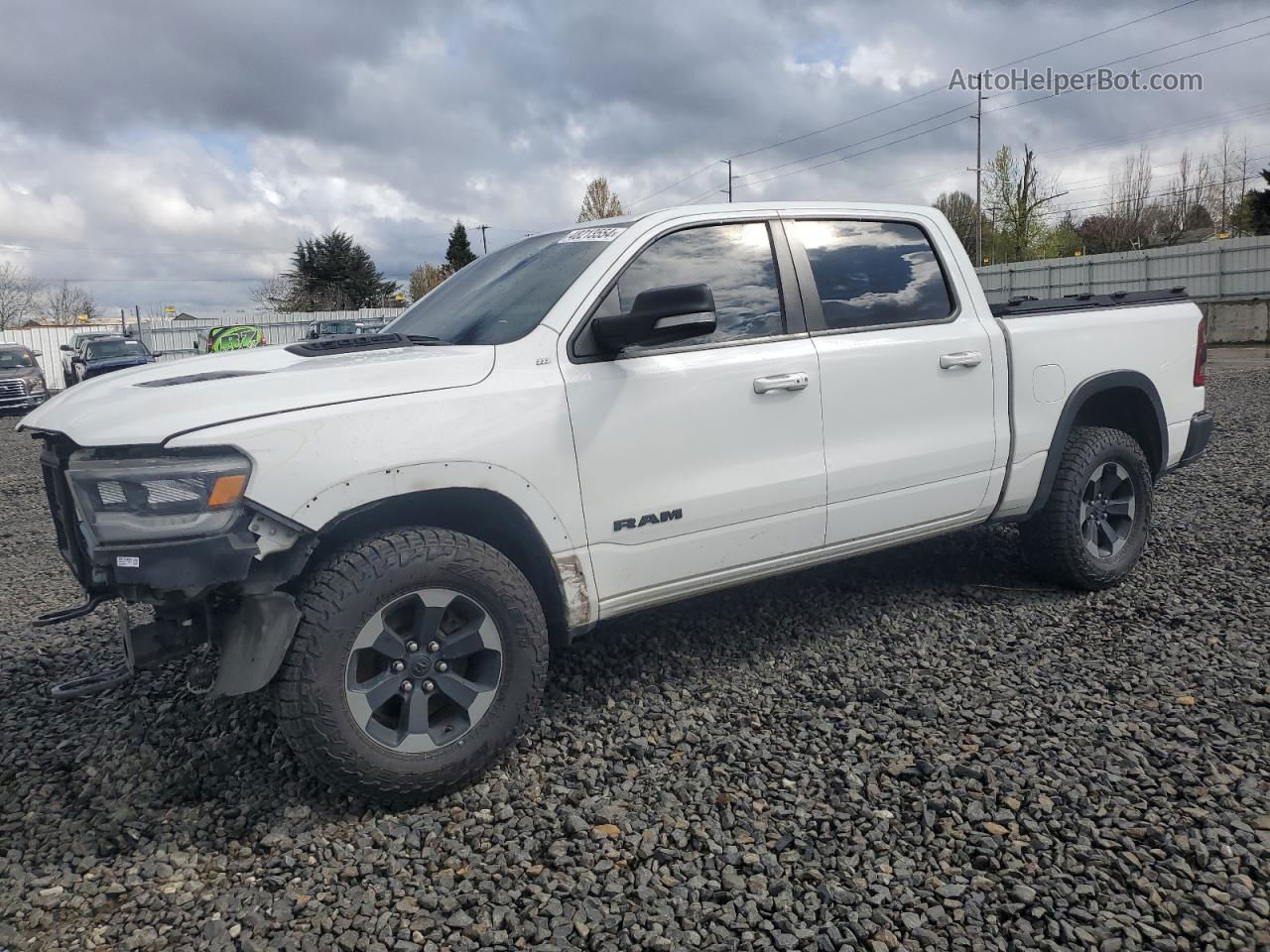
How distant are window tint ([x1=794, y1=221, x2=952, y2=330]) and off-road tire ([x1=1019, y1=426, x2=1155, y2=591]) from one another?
104cm

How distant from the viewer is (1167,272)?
1106 inches

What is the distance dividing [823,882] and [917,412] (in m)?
2.11

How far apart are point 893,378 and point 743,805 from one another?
74.1 inches

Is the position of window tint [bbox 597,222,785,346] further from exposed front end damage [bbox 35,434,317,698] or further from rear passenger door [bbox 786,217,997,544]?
exposed front end damage [bbox 35,434,317,698]

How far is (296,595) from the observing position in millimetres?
2812

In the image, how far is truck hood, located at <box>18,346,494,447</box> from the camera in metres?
2.65

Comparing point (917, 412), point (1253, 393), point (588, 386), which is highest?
point (588, 386)

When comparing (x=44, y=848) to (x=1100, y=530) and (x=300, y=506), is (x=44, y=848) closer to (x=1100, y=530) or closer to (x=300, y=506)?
(x=300, y=506)

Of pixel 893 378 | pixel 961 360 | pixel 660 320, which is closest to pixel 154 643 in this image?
pixel 660 320

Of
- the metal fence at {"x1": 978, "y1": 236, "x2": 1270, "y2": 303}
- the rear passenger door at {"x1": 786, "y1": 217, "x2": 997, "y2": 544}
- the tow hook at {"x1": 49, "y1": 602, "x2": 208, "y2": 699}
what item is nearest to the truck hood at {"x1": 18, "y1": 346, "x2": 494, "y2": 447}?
the tow hook at {"x1": 49, "y1": 602, "x2": 208, "y2": 699}

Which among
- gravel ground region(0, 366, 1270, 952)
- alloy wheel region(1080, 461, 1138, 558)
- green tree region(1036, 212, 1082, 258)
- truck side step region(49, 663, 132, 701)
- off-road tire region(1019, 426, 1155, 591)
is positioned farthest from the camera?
green tree region(1036, 212, 1082, 258)

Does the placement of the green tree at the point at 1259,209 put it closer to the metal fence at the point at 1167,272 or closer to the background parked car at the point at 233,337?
the metal fence at the point at 1167,272


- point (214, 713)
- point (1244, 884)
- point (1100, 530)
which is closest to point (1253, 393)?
point (1100, 530)

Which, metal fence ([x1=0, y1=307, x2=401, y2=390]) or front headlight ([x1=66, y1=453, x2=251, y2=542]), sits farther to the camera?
metal fence ([x1=0, y1=307, x2=401, y2=390])
